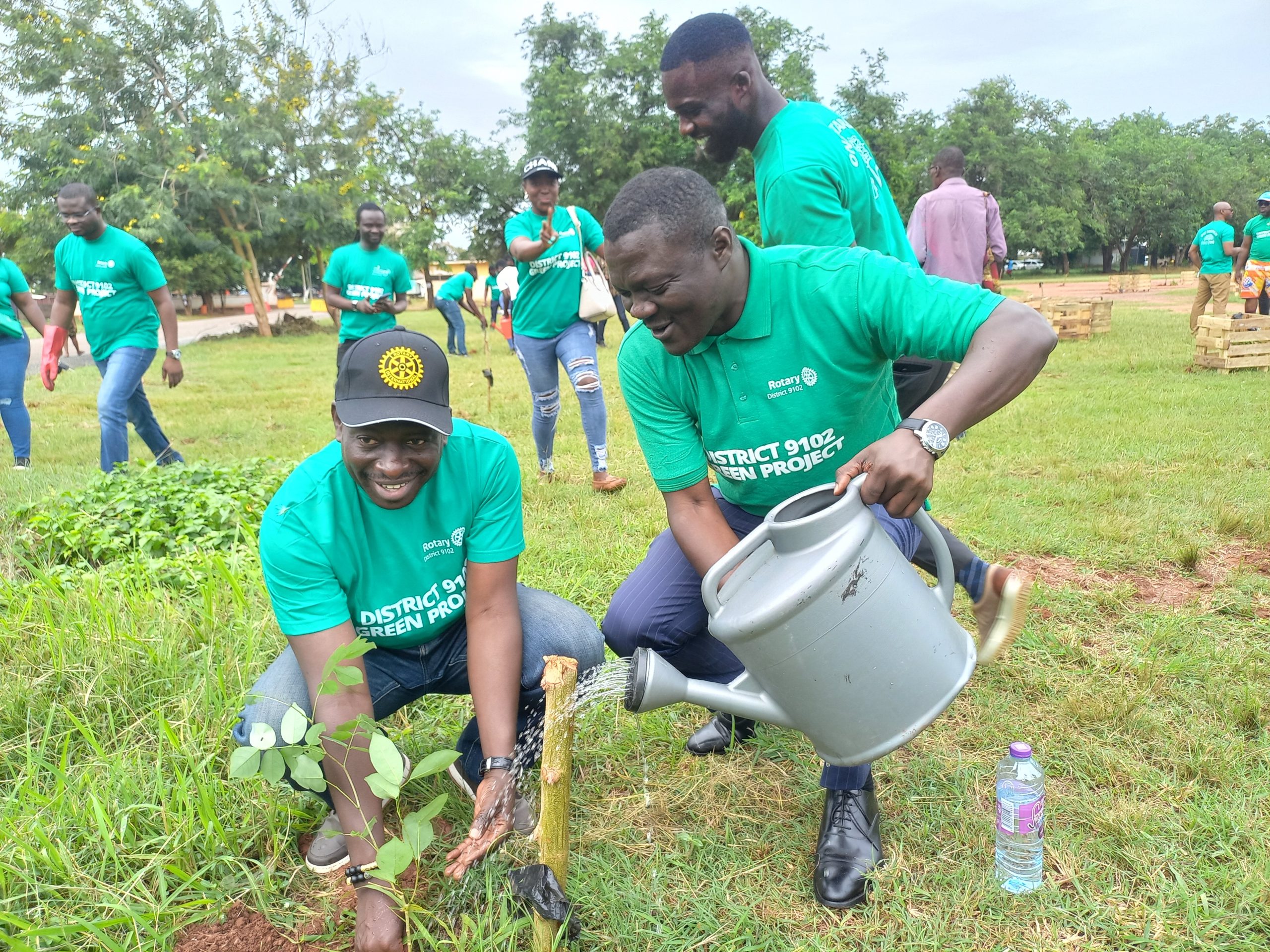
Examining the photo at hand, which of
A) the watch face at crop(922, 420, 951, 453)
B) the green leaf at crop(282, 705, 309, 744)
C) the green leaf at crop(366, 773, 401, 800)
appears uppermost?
the watch face at crop(922, 420, 951, 453)

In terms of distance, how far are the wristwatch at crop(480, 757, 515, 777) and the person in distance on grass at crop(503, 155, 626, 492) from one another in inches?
117

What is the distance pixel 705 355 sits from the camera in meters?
1.98

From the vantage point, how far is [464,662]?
2250 mm

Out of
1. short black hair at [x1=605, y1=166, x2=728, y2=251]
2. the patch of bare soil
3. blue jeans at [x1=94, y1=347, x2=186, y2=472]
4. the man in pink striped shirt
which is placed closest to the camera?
short black hair at [x1=605, y1=166, x2=728, y2=251]

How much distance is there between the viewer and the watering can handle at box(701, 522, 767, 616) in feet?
4.99

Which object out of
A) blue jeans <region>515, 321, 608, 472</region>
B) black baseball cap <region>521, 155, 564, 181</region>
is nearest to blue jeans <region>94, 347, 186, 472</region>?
blue jeans <region>515, 321, 608, 472</region>

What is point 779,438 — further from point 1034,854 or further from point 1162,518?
point 1162,518

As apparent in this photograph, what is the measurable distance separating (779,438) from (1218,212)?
1062cm

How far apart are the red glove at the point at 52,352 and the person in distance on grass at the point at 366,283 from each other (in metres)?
1.62

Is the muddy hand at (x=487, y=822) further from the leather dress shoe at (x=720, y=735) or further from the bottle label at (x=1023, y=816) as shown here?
the bottle label at (x=1023, y=816)

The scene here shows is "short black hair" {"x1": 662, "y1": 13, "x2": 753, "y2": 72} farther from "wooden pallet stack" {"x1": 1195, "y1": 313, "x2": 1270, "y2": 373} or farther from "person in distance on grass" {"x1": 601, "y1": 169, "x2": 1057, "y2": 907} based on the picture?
"wooden pallet stack" {"x1": 1195, "y1": 313, "x2": 1270, "y2": 373}

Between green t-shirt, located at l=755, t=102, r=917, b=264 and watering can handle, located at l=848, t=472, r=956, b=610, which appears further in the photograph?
green t-shirt, located at l=755, t=102, r=917, b=264

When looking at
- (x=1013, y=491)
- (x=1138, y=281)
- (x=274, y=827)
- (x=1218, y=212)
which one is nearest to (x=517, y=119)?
(x=1138, y=281)

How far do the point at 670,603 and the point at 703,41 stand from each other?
61.8 inches
